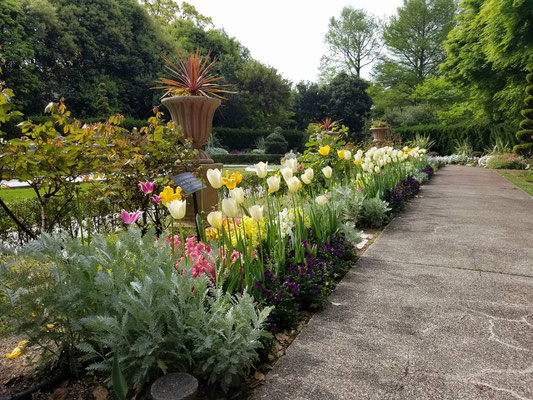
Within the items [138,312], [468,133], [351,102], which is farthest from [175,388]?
[351,102]

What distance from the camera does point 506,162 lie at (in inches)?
559

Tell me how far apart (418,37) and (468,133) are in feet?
49.8

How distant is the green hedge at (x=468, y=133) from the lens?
18791 mm

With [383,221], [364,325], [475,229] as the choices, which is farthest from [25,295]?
[475,229]

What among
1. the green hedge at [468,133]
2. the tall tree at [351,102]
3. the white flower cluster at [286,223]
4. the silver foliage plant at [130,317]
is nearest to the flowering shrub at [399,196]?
the white flower cluster at [286,223]

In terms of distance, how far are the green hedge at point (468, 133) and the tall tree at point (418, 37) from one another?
10.6 m

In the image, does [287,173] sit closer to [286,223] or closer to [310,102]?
[286,223]

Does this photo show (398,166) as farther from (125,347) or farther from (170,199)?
(125,347)

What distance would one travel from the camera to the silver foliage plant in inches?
53.7

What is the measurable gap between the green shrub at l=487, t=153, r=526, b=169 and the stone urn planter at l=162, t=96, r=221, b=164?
45.7 ft

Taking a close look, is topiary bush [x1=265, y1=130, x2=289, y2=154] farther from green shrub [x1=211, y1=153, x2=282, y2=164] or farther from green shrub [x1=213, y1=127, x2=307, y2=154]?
green shrub [x1=213, y1=127, x2=307, y2=154]

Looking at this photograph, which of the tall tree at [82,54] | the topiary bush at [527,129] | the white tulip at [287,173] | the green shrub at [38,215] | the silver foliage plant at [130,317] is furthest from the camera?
the tall tree at [82,54]

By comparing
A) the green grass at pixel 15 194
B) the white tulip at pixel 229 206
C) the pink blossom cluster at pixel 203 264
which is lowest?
the green grass at pixel 15 194

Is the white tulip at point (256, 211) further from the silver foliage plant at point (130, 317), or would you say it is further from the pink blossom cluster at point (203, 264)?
the silver foliage plant at point (130, 317)
